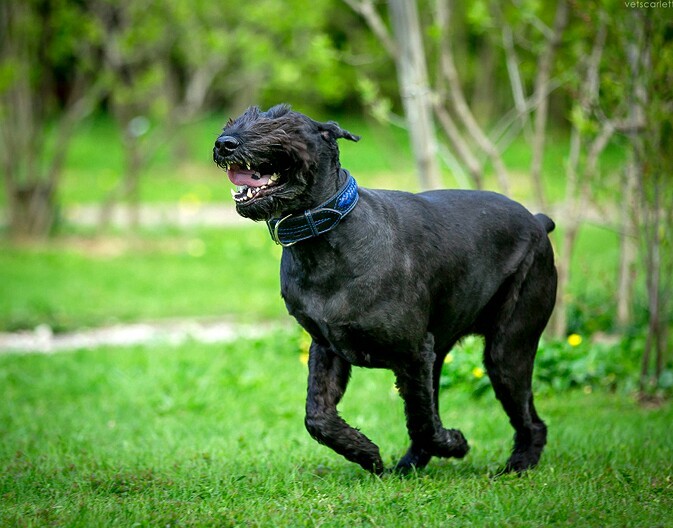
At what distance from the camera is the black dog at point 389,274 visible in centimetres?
454

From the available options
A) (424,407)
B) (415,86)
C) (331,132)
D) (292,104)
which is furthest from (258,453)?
(292,104)

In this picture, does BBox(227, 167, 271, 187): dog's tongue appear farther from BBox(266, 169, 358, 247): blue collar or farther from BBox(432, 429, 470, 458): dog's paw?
BBox(432, 429, 470, 458): dog's paw

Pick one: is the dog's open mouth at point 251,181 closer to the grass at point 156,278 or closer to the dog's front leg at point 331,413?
the dog's front leg at point 331,413

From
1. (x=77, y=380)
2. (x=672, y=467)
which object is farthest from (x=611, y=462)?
(x=77, y=380)

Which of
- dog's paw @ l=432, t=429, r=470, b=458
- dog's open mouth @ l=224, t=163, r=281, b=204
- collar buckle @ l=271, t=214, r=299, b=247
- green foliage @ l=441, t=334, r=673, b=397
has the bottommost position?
green foliage @ l=441, t=334, r=673, b=397

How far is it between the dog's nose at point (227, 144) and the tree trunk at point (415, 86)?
4.44m

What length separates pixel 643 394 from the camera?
769 centimetres

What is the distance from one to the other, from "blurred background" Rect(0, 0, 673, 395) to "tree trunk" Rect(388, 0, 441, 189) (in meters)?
0.02

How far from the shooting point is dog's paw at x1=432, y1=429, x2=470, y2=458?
5.11 metres

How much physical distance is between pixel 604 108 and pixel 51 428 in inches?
201

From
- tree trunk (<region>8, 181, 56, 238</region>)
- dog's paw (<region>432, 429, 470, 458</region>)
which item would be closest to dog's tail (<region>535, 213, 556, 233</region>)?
dog's paw (<region>432, 429, 470, 458</region>)

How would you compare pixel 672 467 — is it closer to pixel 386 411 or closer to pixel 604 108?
pixel 386 411

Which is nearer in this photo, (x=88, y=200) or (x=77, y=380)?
(x=77, y=380)

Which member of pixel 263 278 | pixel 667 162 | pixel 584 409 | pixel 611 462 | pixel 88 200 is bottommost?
pixel 88 200
